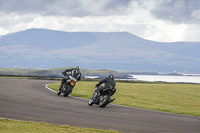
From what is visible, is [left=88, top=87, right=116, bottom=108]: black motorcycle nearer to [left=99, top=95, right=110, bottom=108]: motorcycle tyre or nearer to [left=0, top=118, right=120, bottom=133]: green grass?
[left=99, top=95, right=110, bottom=108]: motorcycle tyre

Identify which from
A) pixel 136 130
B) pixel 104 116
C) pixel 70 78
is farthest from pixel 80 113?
pixel 70 78

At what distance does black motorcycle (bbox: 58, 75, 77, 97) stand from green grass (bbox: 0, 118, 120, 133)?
12.5 m

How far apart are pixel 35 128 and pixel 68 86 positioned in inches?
549

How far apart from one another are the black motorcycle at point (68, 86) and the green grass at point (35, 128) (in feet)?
40.9

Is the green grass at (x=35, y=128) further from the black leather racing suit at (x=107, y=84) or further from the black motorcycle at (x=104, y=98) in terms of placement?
the black leather racing suit at (x=107, y=84)

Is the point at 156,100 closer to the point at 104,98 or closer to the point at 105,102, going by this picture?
the point at 104,98

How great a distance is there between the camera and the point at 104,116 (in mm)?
16062

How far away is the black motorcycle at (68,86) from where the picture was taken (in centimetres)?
2520

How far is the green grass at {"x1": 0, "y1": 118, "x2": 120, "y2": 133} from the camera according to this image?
441 inches

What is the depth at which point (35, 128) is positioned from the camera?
11609 mm

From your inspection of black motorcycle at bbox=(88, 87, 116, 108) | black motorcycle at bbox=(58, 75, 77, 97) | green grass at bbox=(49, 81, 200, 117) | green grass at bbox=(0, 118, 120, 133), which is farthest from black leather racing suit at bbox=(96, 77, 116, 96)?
green grass at bbox=(0, 118, 120, 133)

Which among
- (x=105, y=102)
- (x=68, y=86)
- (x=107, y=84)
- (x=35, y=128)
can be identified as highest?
(x=107, y=84)

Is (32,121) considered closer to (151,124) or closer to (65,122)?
(65,122)

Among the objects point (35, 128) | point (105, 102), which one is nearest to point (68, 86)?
point (105, 102)
